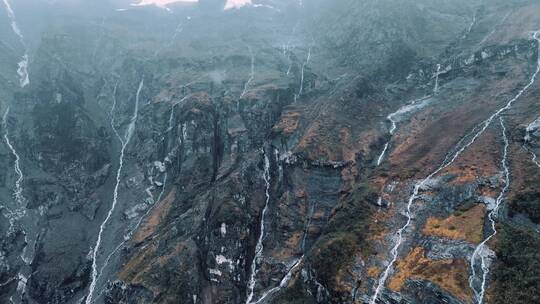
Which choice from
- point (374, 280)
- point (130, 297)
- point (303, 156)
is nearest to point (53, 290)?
point (130, 297)

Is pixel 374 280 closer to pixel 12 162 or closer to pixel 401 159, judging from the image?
pixel 401 159

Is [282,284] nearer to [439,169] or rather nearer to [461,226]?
[461,226]

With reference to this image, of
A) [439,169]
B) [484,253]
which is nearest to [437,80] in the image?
[439,169]

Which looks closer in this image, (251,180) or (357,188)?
(357,188)

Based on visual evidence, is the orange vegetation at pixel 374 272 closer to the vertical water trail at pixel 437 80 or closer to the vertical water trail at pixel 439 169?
the vertical water trail at pixel 439 169

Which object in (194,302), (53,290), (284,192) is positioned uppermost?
(284,192)

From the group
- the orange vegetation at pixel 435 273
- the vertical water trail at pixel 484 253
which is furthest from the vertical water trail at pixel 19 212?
the vertical water trail at pixel 484 253
